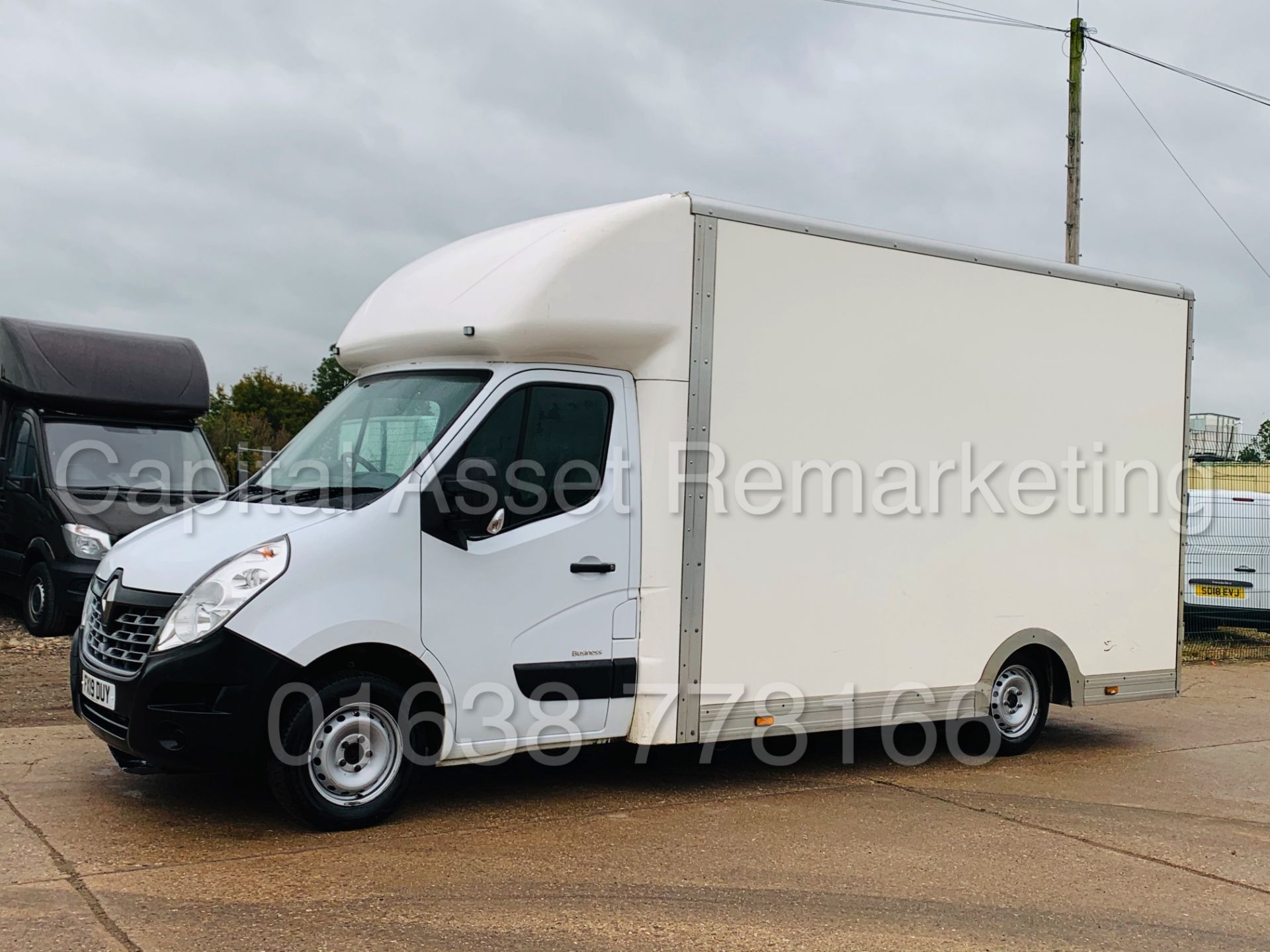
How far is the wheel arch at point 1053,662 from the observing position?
→ 27.3 feet

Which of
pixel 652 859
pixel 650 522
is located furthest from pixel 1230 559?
pixel 652 859

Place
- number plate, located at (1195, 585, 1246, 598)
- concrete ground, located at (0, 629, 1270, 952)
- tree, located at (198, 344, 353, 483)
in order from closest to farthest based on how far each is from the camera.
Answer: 1. concrete ground, located at (0, 629, 1270, 952)
2. number plate, located at (1195, 585, 1246, 598)
3. tree, located at (198, 344, 353, 483)

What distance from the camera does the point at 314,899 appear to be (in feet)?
17.1

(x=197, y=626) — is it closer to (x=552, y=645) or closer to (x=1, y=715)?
(x=552, y=645)

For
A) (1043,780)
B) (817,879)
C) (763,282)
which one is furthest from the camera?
(1043,780)

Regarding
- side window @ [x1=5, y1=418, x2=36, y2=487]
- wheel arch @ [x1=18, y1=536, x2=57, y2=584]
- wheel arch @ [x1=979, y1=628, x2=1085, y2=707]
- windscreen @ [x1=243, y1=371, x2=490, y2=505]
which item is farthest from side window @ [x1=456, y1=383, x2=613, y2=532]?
side window @ [x1=5, y1=418, x2=36, y2=487]

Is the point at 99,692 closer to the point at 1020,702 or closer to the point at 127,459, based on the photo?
the point at 1020,702

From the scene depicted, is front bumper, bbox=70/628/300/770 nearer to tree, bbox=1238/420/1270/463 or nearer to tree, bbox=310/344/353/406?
tree, bbox=1238/420/1270/463

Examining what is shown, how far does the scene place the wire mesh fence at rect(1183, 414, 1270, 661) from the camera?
15016 mm

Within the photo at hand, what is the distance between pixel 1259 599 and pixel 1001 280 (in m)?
8.64

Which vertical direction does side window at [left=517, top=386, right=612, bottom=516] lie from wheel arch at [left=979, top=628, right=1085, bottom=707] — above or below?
above

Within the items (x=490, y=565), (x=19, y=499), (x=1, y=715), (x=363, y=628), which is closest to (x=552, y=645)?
(x=490, y=565)

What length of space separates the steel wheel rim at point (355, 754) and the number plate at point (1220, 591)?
11.9m

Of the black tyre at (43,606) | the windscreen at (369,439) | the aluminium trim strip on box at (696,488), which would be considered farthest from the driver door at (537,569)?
the black tyre at (43,606)
